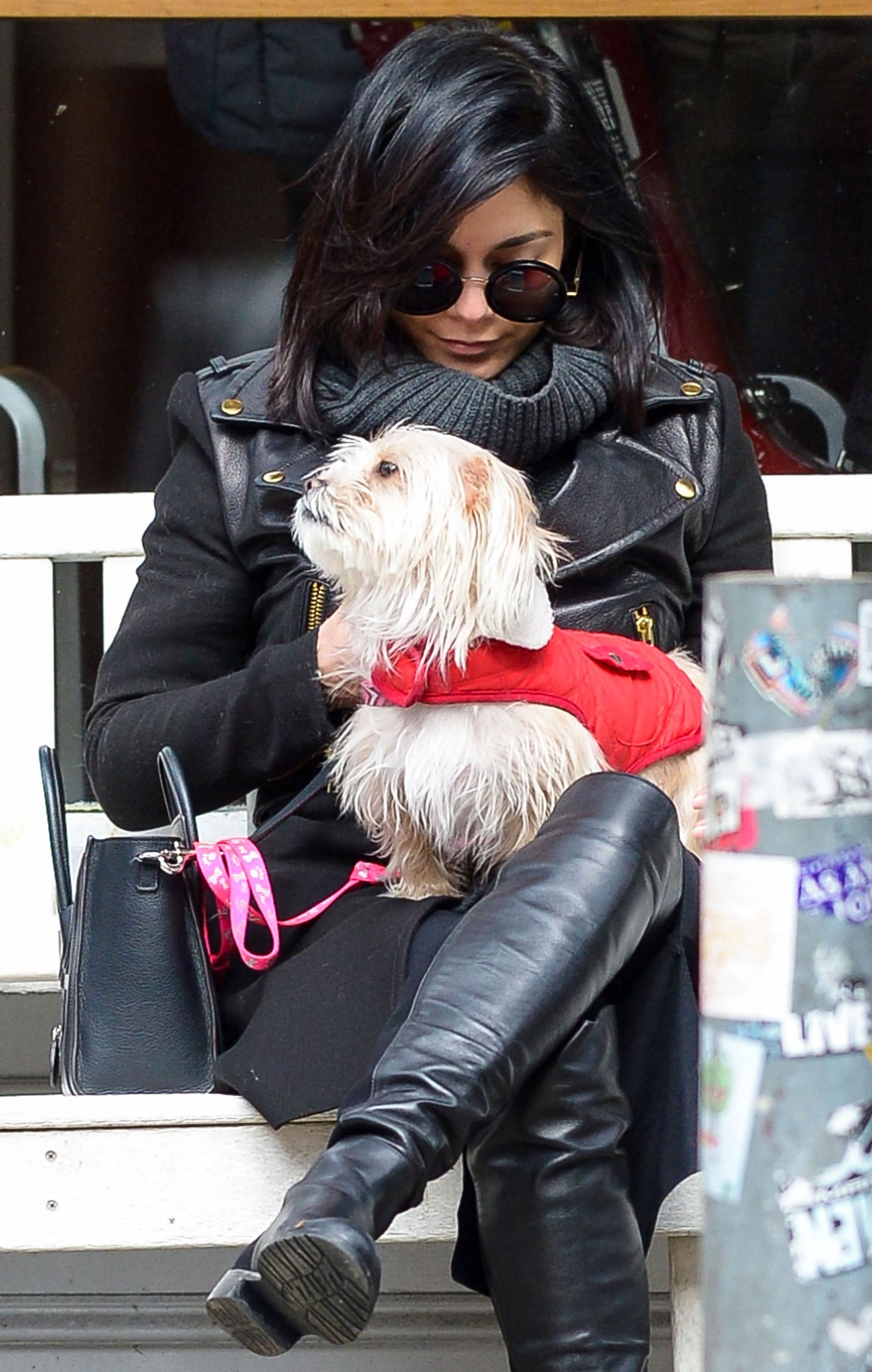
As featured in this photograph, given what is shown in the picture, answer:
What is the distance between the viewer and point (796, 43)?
9.82ft

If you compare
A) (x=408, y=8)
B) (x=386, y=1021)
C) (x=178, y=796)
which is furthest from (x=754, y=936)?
(x=408, y=8)

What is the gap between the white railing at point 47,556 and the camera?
2.51 meters

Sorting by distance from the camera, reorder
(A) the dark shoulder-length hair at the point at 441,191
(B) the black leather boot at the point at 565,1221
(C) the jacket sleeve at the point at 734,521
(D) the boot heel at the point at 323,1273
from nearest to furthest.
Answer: (D) the boot heel at the point at 323,1273, (B) the black leather boot at the point at 565,1221, (A) the dark shoulder-length hair at the point at 441,191, (C) the jacket sleeve at the point at 734,521

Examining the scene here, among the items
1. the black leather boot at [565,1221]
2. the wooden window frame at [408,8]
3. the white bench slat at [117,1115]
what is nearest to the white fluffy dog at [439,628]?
the white bench slat at [117,1115]

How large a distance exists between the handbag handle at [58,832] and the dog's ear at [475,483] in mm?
505

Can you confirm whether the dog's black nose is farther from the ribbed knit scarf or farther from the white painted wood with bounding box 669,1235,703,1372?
the white painted wood with bounding box 669,1235,703,1372

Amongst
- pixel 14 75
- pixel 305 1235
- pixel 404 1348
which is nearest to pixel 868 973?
pixel 305 1235

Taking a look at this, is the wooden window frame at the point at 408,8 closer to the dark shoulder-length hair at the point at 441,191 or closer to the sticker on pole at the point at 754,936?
the dark shoulder-length hair at the point at 441,191

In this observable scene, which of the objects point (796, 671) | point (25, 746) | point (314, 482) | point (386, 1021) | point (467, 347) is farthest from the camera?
point (25, 746)

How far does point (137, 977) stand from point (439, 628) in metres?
0.45

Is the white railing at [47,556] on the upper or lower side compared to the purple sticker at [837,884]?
lower

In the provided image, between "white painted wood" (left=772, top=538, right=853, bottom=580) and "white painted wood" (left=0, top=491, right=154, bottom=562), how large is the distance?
0.86 metres

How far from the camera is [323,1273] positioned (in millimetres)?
1297

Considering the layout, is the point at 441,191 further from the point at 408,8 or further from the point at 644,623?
the point at 408,8
